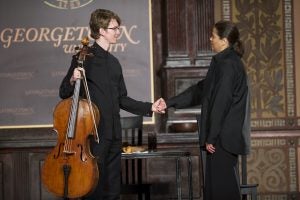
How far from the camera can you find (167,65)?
5.97m

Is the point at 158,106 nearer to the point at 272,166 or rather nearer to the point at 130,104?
the point at 130,104

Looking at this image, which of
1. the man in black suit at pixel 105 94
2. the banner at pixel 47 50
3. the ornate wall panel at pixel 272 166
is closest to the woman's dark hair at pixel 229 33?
the man in black suit at pixel 105 94

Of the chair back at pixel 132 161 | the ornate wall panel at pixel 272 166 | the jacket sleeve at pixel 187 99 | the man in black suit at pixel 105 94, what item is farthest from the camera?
the ornate wall panel at pixel 272 166

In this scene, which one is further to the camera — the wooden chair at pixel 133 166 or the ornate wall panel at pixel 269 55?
the ornate wall panel at pixel 269 55

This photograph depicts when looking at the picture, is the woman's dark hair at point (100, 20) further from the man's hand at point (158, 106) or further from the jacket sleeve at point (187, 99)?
the jacket sleeve at point (187, 99)

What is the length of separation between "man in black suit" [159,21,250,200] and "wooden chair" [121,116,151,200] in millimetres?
1369

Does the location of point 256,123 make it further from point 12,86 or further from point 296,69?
point 12,86

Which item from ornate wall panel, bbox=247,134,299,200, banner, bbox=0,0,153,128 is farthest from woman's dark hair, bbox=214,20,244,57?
ornate wall panel, bbox=247,134,299,200

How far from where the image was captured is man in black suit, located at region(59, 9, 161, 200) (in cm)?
375

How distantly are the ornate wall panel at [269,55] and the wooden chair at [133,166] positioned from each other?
1183mm

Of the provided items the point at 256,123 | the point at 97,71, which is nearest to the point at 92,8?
the point at 256,123

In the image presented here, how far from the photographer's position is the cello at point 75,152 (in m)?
3.65

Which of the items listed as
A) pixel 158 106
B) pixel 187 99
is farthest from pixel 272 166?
pixel 158 106

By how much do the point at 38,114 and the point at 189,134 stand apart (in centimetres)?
145
